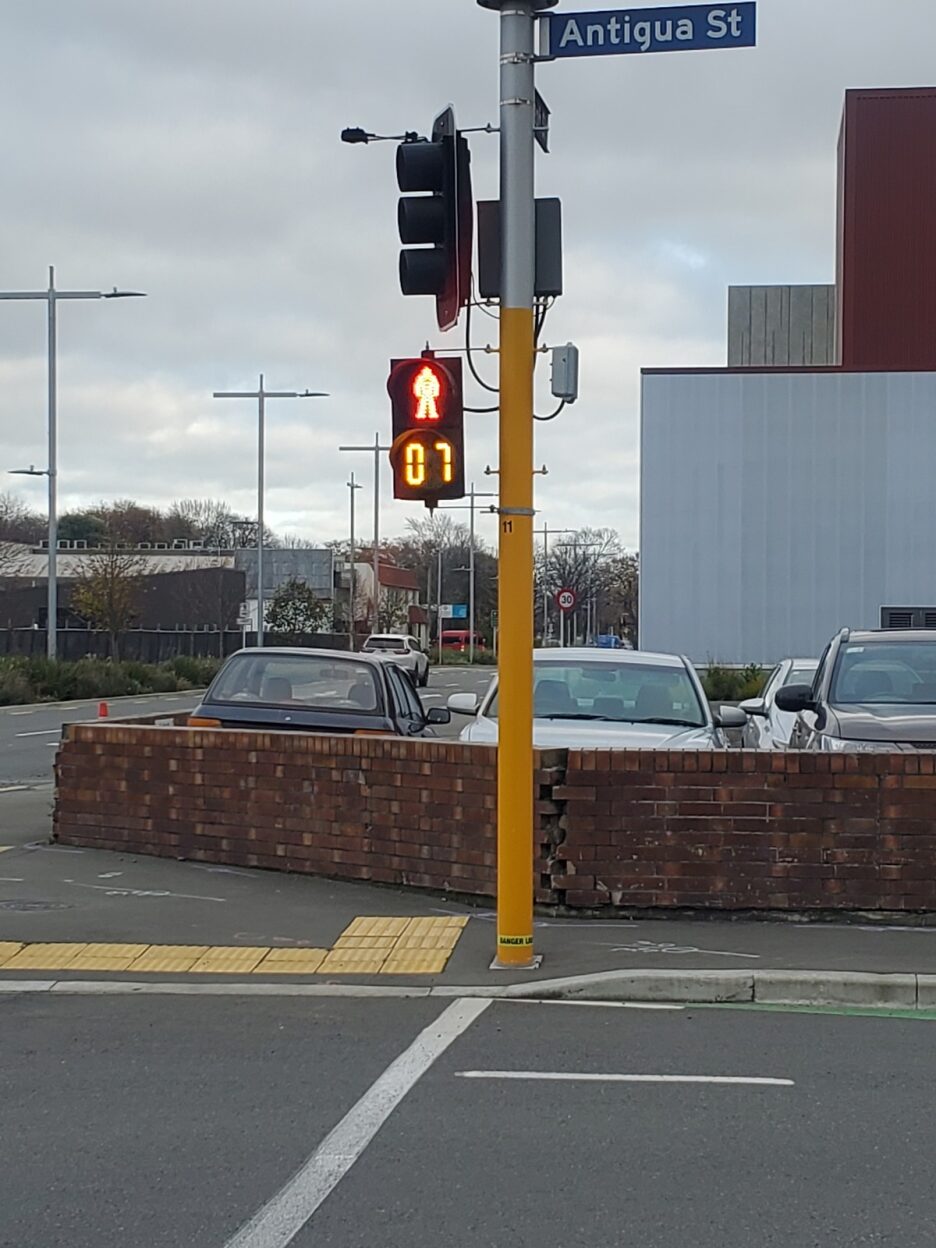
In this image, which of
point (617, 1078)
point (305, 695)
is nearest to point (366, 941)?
point (617, 1078)

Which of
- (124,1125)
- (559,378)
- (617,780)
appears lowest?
(124,1125)

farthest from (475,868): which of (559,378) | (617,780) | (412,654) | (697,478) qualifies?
(412,654)

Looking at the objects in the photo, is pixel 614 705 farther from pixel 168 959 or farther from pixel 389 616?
pixel 389 616

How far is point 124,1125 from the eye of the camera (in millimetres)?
5715

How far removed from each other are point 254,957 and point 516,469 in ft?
9.86

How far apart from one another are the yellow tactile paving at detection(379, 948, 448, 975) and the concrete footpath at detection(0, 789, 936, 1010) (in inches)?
0.4

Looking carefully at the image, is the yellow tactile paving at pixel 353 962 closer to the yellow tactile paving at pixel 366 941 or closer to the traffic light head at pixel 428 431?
the yellow tactile paving at pixel 366 941

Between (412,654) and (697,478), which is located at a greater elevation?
(697,478)

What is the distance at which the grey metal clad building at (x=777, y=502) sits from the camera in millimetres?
35812

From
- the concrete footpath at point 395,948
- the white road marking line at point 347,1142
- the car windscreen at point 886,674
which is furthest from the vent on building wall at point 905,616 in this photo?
the white road marking line at point 347,1142

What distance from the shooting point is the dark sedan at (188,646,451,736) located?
1312 cm

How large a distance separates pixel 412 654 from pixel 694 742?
123 feet

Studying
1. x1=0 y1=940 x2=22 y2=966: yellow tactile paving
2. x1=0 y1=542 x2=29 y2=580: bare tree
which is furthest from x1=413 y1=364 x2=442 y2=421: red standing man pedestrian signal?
x1=0 y1=542 x2=29 y2=580: bare tree

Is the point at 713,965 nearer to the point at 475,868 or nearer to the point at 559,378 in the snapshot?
the point at 475,868
